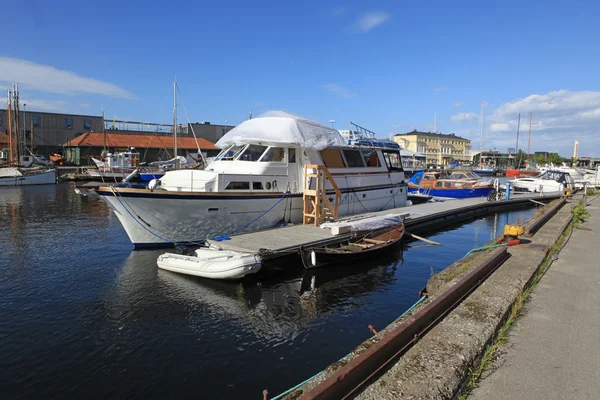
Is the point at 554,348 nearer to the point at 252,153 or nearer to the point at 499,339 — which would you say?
the point at 499,339

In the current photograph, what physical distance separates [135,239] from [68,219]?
10.6m

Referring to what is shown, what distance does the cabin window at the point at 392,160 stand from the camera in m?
21.2

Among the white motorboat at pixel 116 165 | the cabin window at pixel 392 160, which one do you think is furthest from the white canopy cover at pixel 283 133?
the white motorboat at pixel 116 165

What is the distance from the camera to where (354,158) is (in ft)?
61.4

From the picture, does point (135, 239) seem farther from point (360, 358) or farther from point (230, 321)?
point (360, 358)

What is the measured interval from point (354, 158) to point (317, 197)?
4463 mm

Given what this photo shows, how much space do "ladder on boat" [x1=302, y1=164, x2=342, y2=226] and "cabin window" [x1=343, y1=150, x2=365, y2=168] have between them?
8.59 feet

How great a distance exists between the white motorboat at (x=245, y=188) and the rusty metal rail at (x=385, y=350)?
8.76 meters

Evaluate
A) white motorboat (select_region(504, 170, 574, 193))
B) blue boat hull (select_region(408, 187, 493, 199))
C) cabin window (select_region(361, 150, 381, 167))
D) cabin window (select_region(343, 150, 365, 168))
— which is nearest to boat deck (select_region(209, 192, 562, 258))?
cabin window (select_region(343, 150, 365, 168))

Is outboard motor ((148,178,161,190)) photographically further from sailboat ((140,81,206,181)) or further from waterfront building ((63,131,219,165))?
waterfront building ((63,131,219,165))

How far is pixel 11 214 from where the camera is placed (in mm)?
24031

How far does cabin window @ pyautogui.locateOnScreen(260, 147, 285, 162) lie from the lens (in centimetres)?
1546

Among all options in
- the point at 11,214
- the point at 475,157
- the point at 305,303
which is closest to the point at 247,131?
the point at 305,303

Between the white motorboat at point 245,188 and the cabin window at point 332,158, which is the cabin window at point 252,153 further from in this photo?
the cabin window at point 332,158
